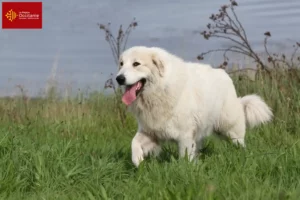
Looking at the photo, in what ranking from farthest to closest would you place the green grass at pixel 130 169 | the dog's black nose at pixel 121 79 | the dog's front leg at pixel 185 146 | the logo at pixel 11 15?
the logo at pixel 11 15, the dog's front leg at pixel 185 146, the dog's black nose at pixel 121 79, the green grass at pixel 130 169

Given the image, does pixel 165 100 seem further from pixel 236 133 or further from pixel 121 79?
pixel 236 133

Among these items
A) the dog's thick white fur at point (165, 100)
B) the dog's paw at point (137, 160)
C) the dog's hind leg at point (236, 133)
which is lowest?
the dog's hind leg at point (236, 133)

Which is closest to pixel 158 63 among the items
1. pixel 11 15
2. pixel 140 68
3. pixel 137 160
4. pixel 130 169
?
pixel 140 68

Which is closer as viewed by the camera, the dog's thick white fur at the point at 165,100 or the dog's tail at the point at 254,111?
the dog's thick white fur at the point at 165,100

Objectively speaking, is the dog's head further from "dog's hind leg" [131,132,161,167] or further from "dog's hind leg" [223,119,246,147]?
"dog's hind leg" [223,119,246,147]

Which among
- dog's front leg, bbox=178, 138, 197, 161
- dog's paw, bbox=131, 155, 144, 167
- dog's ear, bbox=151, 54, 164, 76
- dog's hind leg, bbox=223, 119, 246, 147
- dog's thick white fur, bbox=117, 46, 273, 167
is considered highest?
dog's ear, bbox=151, 54, 164, 76

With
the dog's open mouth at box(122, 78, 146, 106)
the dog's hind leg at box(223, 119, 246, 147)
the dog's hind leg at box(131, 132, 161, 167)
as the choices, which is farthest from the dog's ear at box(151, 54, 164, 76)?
the dog's hind leg at box(223, 119, 246, 147)

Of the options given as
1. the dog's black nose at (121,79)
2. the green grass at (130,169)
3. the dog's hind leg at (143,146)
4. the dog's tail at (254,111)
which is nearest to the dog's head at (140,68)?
the dog's black nose at (121,79)

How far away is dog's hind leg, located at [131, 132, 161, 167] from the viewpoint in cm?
578

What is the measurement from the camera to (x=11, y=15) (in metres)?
9.84

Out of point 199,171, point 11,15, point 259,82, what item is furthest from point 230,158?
point 11,15

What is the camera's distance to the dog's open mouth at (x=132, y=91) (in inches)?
234

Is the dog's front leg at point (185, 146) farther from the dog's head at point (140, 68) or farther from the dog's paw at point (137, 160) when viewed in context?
the dog's head at point (140, 68)

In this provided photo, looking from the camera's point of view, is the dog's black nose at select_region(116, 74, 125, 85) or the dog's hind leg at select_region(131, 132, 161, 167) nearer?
the dog's black nose at select_region(116, 74, 125, 85)
